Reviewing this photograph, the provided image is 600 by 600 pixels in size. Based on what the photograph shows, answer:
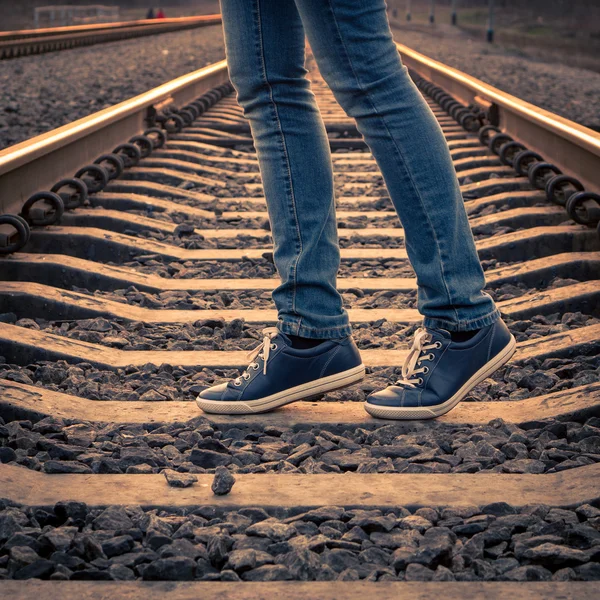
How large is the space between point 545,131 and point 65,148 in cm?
255

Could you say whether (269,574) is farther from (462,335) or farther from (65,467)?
(462,335)

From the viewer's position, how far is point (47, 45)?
22.3 m

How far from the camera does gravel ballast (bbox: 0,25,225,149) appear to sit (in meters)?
9.44

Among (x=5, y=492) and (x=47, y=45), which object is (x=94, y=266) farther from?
(x=47, y=45)

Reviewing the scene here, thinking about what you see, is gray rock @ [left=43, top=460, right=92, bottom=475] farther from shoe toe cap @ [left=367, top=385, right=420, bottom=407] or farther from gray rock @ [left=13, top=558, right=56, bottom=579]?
shoe toe cap @ [left=367, top=385, right=420, bottom=407]

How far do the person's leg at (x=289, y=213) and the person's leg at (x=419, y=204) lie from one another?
0.43 feet

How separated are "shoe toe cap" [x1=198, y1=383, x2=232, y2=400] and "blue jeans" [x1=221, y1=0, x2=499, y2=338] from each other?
209mm

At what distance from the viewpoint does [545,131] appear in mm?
5379

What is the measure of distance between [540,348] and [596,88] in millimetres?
14904

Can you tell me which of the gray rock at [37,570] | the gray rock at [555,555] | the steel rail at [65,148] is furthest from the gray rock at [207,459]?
the steel rail at [65,148]

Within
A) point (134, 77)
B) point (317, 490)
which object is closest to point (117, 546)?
point (317, 490)

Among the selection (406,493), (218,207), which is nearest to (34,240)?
(218,207)

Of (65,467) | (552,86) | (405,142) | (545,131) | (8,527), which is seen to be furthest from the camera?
(552,86)

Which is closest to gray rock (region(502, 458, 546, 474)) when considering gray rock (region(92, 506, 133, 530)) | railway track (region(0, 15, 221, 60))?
gray rock (region(92, 506, 133, 530))
